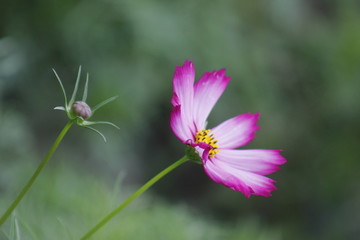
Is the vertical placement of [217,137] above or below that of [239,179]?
above

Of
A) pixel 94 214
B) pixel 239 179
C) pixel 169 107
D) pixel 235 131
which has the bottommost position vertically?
pixel 239 179

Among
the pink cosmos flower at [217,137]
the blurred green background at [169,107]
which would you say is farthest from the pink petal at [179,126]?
the blurred green background at [169,107]

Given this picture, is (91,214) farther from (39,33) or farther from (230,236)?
(39,33)

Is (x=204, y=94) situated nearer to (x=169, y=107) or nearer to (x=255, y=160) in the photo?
(x=255, y=160)

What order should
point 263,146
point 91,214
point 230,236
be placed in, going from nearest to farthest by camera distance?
point 91,214, point 230,236, point 263,146

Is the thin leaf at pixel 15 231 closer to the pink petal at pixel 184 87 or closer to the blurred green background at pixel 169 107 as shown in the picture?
the pink petal at pixel 184 87

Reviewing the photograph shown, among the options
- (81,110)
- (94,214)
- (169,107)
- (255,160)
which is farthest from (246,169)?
(169,107)

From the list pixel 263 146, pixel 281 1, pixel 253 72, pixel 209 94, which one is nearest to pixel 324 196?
pixel 263 146

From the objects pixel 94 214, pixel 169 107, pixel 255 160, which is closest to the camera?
pixel 255 160
